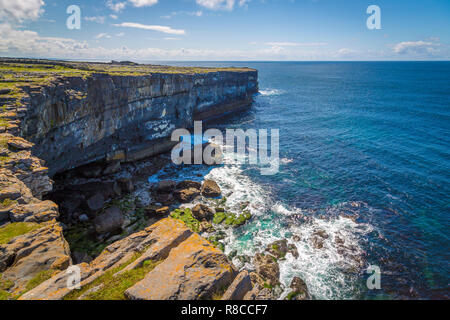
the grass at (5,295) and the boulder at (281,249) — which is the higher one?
the grass at (5,295)

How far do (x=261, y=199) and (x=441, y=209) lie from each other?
2129 centimetres

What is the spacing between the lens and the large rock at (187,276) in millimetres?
8872

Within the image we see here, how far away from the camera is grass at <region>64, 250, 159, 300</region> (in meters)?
8.65

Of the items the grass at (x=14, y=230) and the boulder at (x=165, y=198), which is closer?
the grass at (x=14, y=230)

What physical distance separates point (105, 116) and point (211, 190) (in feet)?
66.4

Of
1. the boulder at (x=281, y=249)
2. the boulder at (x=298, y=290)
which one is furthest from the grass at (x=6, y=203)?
the boulder at (x=281, y=249)

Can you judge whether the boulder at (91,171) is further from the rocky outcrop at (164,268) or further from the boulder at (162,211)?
the rocky outcrop at (164,268)

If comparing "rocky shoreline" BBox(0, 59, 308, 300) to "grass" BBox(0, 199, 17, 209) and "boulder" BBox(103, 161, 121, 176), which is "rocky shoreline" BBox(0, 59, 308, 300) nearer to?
"grass" BBox(0, 199, 17, 209)

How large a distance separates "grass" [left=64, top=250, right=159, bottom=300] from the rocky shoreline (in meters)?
0.04

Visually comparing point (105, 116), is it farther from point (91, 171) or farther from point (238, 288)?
point (238, 288)

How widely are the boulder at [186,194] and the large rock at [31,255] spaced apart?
19308 mm

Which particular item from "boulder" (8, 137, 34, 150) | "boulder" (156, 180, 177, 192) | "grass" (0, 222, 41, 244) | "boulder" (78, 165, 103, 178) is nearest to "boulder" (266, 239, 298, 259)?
"boulder" (156, 180, 177, 192)
